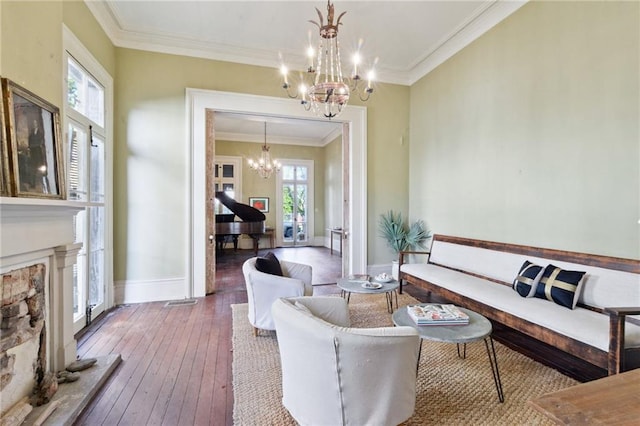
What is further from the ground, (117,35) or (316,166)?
(117,35)

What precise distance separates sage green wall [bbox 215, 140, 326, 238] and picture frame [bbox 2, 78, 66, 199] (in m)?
6.93

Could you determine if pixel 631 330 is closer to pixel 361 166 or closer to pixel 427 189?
pixel 427 189

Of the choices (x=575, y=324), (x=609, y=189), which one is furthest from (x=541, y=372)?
(x=609, y=189)

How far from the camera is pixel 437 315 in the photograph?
7.03 ft

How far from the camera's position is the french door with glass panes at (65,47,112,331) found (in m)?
3.01

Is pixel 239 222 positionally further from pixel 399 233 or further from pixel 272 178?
pixel 399 233

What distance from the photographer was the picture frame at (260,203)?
365 inches

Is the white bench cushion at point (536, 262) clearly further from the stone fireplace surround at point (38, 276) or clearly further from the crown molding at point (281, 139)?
the crown molding at point (281, 139)

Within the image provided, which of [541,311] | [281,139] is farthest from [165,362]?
[281,139]

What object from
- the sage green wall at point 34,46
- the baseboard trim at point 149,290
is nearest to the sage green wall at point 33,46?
the sage green wall at point 34,46

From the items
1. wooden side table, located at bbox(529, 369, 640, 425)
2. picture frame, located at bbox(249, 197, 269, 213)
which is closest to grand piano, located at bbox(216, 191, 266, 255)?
picture frame, located at bbox(249, 197, 269, 213)

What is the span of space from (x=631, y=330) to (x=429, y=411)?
1.49 metres

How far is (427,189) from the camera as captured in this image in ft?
16.3

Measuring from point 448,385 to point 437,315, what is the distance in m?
0.51
